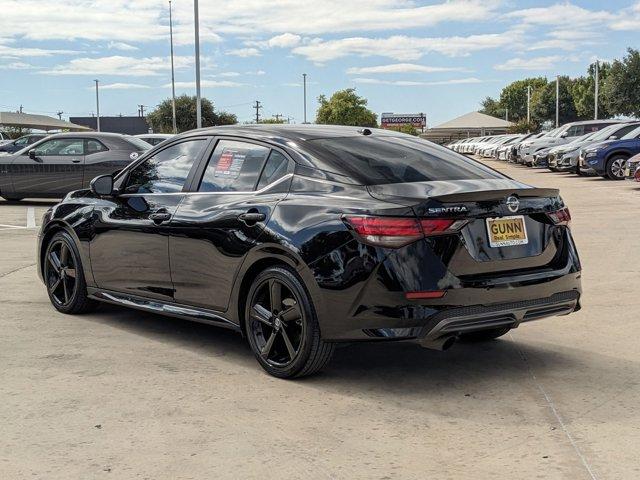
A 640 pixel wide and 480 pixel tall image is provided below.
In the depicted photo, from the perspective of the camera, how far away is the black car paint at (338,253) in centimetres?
475

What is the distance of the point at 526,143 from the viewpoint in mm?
36875

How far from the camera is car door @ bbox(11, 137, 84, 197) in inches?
717

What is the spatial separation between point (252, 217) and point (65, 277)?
253 cm

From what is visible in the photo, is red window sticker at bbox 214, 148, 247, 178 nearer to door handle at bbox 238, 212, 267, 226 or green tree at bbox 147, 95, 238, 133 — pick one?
door handle at bbox 238, 212, 267, 226

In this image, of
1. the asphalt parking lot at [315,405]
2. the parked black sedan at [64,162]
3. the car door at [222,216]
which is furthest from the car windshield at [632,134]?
the car door at [222,216]

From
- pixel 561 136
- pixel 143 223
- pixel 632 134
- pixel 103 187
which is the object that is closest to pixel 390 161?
pixel 143 223

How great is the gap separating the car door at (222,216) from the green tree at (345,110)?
9892 cm

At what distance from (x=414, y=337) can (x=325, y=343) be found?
A: 1.80 feet

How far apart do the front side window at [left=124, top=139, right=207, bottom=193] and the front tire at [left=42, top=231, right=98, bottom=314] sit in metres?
0.87

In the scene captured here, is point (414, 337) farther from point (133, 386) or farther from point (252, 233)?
point (133, 386)

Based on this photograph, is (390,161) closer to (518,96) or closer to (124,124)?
(124,124)

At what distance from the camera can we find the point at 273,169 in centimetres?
552

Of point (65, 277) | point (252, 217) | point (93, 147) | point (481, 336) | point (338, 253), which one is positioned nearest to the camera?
point (338, 253)

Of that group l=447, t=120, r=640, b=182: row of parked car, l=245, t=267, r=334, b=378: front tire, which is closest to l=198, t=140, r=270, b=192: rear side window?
l=245, t=267, r=334, b=378: front tire
